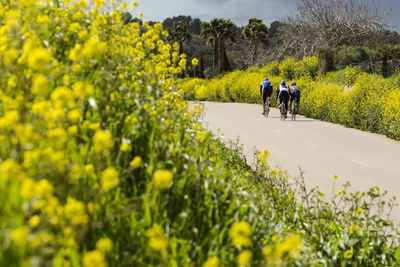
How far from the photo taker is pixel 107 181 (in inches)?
74.0

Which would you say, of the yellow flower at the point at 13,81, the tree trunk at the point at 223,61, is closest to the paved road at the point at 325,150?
the yellow flower at the point at 13,81

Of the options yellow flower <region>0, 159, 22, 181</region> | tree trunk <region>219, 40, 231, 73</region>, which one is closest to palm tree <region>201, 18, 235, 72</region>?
tree trunk <region>219, 40, 231, 73</region>

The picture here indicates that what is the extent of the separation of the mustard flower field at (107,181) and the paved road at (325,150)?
3.87 meters

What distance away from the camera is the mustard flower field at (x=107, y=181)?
1.75 meters

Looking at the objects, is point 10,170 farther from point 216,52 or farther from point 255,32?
point 216,52

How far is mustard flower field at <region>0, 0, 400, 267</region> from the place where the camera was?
1745 mm

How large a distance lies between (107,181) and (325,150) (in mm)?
9208

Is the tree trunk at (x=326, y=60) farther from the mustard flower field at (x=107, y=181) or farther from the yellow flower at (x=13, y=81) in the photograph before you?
the yellow flower at (x=13, y=81)

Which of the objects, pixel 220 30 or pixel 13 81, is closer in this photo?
pixel 13 81

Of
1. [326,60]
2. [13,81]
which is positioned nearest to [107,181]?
[13,81]

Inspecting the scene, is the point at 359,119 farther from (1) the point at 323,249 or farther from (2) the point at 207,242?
(2) the point at 207,242

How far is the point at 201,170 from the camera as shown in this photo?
282 centimetres

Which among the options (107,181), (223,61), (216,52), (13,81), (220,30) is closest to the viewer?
(107,181)

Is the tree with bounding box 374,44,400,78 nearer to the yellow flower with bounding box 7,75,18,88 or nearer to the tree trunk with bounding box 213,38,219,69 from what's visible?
the yellow flower with bounding box 7,75,18,88
